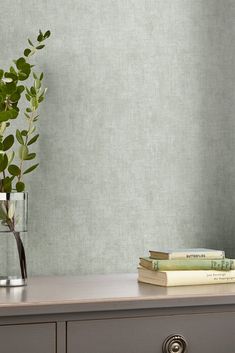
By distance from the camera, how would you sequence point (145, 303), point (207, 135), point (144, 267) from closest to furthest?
1. point (145, 303)
2. point (144, 267)
3. point (207, 135)

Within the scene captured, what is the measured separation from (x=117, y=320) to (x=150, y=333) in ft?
0.29

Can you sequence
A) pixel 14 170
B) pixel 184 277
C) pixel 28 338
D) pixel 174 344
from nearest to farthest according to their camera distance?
pixel 28 338
pixel 174 344
pixel 184 277
pixel 14 170

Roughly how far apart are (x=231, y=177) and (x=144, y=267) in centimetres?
55

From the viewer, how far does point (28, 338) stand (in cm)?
142

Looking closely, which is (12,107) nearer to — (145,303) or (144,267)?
(144,267)

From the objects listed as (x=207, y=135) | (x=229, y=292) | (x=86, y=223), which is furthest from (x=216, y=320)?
(x=207, y=135)

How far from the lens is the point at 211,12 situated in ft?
7.10

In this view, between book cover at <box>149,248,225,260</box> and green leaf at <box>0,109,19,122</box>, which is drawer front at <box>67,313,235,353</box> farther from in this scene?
green leaf at <box>0,109,19,122</box>

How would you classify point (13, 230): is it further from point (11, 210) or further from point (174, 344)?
point (174, 344)

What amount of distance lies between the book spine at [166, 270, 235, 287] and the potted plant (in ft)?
1.26

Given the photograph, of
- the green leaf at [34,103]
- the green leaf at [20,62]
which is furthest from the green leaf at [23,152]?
the green leaf at [20,62]

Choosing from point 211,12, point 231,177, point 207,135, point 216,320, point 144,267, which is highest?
point 211,12

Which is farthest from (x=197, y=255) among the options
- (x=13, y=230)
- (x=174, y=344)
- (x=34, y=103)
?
(x=34, y=103)

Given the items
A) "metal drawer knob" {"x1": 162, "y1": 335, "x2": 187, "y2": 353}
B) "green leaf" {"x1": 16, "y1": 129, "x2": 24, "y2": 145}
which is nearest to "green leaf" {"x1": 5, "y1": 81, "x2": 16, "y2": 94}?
"green leaf" {"x1": 16, "y1": 129, "x2": 24, "y2": 145}
